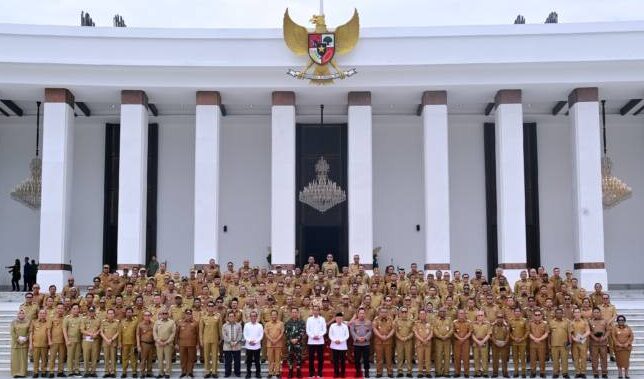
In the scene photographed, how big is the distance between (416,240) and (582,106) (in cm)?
701

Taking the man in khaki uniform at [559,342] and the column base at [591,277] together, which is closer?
the man in khaki uniform at [559,342]

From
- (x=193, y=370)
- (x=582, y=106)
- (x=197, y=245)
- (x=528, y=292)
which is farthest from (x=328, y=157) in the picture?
(x=193, y=370)

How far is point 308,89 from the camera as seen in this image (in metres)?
23.4

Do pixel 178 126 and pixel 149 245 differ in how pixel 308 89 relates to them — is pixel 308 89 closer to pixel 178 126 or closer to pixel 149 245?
pixel 178 126

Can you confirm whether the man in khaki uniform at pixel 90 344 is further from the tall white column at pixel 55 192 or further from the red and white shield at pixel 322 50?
the red and white shield at pixel 322 50

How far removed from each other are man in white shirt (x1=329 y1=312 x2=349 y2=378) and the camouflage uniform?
0.54m

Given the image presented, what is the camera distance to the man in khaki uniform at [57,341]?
1552 centimetres

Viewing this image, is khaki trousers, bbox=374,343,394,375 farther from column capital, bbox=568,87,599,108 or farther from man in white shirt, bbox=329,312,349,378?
column capital, bbox=568,87,599,108

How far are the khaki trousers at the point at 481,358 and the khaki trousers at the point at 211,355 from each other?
470 cm

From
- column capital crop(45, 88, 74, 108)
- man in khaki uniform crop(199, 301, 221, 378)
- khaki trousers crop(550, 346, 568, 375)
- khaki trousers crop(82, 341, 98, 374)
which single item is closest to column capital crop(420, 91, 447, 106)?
khaki trousers crop(550, 346, 568, 375)

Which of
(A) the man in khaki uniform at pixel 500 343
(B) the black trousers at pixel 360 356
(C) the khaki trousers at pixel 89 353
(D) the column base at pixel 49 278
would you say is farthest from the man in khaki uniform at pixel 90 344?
(D) the column base at pixel 49 278

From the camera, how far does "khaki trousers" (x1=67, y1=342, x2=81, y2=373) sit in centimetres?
1552

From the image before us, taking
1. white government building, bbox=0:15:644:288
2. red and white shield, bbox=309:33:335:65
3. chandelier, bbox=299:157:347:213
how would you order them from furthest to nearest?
chandelier, bbox=299:157:347:213
white government building, bbox=0:15:644:288
red and white shield, bbox=309:33:335:65

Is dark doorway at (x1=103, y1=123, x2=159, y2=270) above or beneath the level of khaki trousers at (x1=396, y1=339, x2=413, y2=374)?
above
